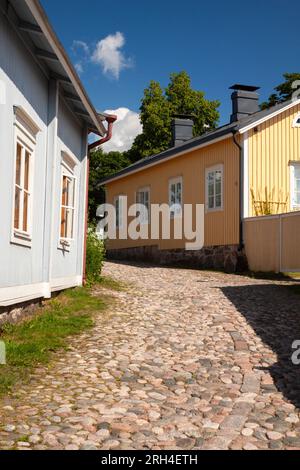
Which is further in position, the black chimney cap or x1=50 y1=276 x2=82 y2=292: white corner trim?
the black chimney cap

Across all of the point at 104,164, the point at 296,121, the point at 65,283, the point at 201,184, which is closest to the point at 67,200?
the point at 65,283

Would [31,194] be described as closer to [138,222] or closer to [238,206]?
[238,206]

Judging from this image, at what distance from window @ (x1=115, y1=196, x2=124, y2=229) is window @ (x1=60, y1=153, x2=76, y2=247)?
41.2 feet

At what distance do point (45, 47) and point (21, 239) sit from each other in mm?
2590

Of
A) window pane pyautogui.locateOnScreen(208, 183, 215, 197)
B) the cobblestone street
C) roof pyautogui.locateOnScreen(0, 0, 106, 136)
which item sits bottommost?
the cobblestone street

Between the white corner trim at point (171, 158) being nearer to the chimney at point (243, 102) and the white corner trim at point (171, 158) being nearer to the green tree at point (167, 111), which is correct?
the chimney at point (243, 102)

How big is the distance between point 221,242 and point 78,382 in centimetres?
1166

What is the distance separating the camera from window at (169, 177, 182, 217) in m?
19.2

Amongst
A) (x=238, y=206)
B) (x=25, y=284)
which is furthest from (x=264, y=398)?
(x=238, y=206)

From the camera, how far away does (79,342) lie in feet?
23.0

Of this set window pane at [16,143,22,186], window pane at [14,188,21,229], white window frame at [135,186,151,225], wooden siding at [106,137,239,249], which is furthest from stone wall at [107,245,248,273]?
window pane at [16,143,22,186]

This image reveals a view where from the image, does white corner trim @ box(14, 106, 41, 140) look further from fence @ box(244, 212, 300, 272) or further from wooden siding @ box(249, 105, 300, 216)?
wooden siding @ box(249, 105, 300, 216)

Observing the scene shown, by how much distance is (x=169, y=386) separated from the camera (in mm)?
5527
